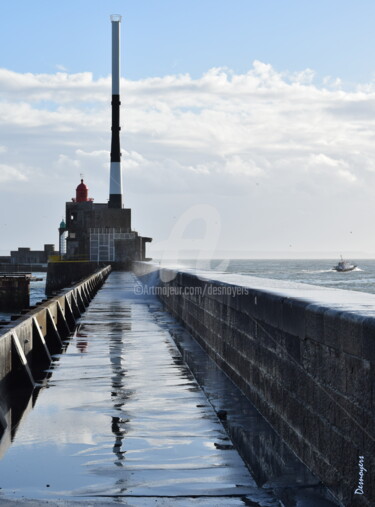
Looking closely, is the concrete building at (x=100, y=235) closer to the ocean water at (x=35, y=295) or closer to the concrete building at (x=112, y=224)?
the concrete building at (x=112, y=224)

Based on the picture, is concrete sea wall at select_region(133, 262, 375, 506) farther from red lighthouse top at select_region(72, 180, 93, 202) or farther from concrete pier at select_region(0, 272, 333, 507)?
red lighthouse top at select_region(72, 180, 93, 202)

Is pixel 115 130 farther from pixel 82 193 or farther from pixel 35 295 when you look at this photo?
pixel 35 295

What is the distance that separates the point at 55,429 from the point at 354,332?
3.74m

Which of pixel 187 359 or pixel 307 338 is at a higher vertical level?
pixel 307 338

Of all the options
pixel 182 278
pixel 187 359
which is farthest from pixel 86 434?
pixel 182 278

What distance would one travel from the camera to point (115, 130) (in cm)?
8375

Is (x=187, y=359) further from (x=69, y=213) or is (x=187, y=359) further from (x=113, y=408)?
(x=69, y=213)

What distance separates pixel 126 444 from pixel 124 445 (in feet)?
0.12

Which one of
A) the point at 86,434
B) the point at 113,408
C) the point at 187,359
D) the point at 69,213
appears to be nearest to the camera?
the point at 86,434

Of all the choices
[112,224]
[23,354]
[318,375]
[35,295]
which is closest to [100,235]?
[112,224]

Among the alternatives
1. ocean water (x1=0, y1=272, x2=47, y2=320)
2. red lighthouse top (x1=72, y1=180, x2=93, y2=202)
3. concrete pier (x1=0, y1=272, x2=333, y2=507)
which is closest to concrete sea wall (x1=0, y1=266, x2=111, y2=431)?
concrete pier (x1=0, y1=272, x2=333, y2=507)

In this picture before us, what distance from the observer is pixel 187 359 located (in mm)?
12695

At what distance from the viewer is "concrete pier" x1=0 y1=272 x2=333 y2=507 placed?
5.53 m

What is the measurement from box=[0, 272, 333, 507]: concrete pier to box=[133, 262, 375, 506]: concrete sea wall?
0.43m
